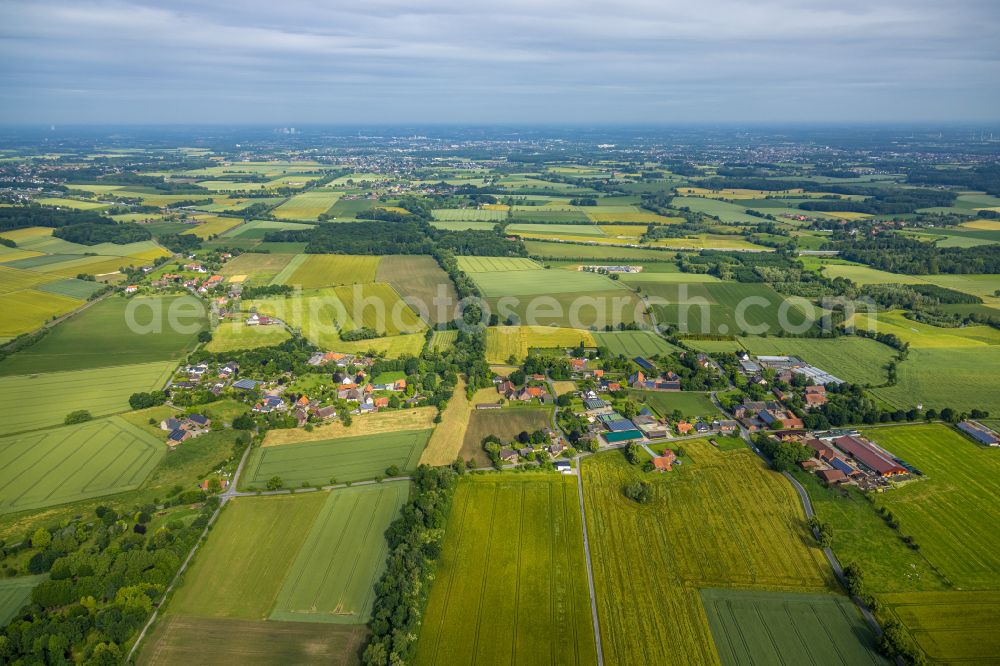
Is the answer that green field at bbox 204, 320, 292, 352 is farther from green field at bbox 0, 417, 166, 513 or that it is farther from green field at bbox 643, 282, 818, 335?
green field at bbox 643, 282, 818, 335

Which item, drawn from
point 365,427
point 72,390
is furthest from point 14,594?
point 72,390

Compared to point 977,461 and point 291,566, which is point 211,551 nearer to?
point 291,566

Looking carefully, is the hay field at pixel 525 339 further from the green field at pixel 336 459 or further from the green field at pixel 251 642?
the green field at pixel 251 642

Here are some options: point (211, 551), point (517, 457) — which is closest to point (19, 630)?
point (211, 551)

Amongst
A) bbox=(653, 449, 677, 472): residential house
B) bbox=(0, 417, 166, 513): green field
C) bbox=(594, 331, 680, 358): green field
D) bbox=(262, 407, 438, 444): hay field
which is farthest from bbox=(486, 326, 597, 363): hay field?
bbox=(0, 417, 166, 513): green field

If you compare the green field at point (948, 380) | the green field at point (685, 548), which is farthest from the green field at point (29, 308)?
the green field at point (948, 380)

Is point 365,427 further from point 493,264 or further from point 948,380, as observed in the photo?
point 948,380
